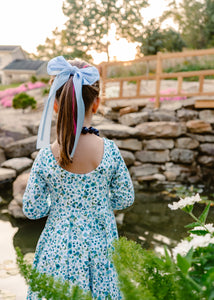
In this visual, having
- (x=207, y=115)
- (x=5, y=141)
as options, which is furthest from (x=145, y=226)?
(x=5, y=141)

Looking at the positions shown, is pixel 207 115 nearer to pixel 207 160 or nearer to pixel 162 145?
pixel 207 160

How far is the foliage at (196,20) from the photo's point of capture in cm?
1953

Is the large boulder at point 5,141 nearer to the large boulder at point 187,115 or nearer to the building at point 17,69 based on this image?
the large boulder at point 187,115

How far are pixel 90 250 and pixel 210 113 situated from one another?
649cm

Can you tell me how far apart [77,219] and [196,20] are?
2163 centimetres

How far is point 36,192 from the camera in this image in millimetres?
1489

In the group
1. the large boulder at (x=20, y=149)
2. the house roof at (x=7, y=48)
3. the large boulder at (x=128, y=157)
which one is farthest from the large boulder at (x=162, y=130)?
the house roof at (x=7, y=48)

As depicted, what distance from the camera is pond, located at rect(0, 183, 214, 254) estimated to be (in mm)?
3742

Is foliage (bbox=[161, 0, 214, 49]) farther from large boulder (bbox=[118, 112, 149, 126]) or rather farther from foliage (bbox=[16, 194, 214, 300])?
foliage (bbox=[16, 194, 214, 300])

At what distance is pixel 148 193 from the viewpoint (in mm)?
5918

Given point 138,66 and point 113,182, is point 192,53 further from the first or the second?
point 138,66

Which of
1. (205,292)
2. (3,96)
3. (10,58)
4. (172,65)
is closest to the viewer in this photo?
(205,292)

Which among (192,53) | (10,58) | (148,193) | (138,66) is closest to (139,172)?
(148,193)

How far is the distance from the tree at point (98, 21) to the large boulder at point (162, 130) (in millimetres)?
10156
